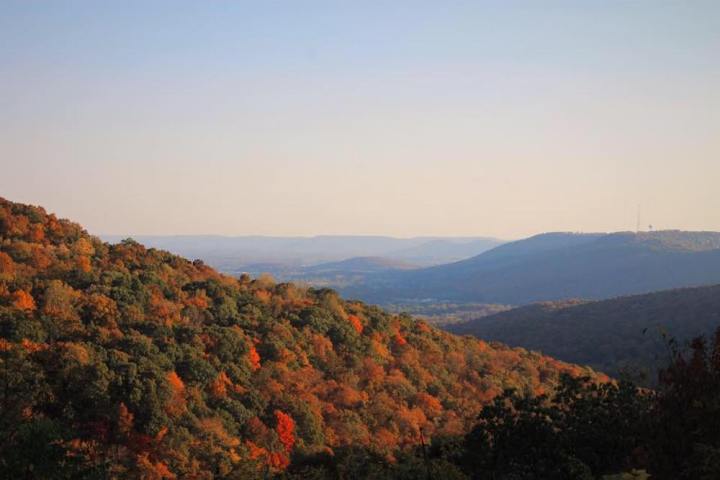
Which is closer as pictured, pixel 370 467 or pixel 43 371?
pixel 370 467

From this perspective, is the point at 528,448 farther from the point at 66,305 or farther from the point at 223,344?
the point at 66,305

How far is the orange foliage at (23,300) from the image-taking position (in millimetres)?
35594

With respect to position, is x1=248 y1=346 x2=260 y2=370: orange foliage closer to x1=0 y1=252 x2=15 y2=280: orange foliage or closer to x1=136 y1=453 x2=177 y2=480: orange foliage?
x1=136 y1=453 x2=177 y2=480: orange foliage

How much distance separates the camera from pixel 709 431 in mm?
14727

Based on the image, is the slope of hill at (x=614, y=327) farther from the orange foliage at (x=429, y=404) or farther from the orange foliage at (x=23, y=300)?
the orange foliage at (x=23, y=300)

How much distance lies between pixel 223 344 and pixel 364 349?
42.3ft

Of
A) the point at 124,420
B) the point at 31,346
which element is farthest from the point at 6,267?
the point at 124,420

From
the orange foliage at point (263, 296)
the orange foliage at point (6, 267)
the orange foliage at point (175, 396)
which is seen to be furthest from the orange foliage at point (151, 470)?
the orange foliage at point (263, 296)

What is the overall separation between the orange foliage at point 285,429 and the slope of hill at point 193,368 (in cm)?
8

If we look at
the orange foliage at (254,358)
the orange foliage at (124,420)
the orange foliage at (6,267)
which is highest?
the orange foliage at (6,267)

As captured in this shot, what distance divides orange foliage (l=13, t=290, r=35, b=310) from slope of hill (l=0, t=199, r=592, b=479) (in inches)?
3.6

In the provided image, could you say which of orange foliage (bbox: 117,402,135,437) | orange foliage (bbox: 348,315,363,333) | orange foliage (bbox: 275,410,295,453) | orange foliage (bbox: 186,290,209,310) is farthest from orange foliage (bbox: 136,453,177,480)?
orange foliage (bbox: 348,315,363,333)

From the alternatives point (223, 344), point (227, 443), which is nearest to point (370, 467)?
point (227, 443)

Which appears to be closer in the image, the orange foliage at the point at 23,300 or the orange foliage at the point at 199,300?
the orange foliage at the point at 23,300
